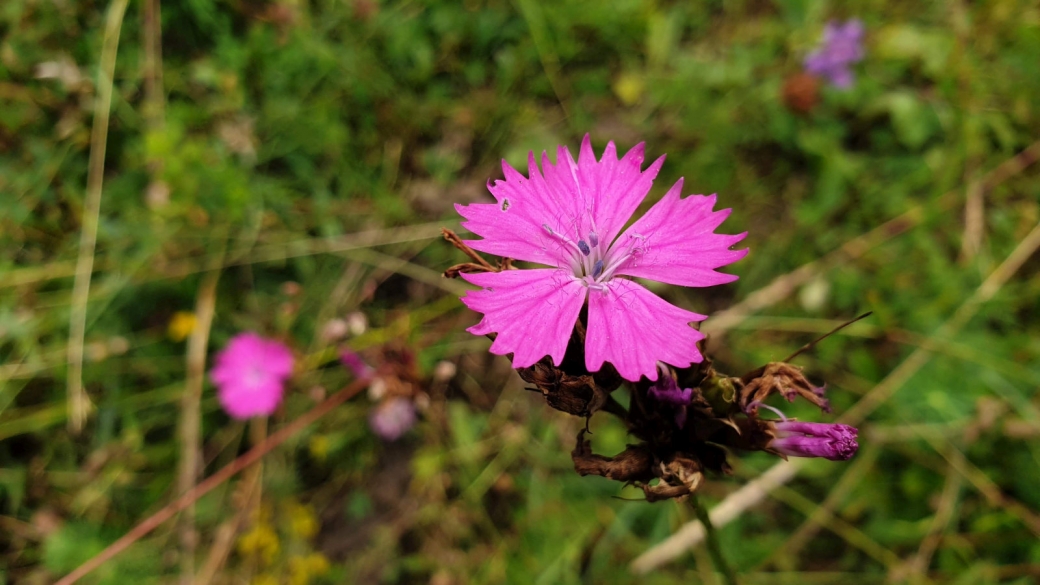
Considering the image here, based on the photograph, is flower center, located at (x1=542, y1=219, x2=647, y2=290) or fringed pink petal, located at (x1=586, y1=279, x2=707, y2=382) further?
flower center, located at (x1=542, y1=219, x2=647, y2=290)

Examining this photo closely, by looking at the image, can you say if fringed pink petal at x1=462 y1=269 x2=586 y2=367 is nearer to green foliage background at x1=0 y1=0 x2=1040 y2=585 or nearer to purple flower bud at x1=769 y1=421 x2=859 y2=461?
purple flower bud at x1=769 y1=421 x2=859 y2=461

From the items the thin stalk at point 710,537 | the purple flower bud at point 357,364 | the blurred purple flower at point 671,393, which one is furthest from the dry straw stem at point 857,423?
the purple flower bud at point 357,364

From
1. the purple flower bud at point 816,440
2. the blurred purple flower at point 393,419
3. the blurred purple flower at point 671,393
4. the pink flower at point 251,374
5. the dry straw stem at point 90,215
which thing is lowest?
the purple flower bud at point 816,440

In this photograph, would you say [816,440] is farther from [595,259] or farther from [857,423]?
[857,423]

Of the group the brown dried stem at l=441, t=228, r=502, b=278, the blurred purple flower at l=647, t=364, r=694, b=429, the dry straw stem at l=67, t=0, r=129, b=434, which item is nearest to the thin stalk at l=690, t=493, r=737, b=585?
the blurred purple flower at l=647, t=364, r=694, b=429

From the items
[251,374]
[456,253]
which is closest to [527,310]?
[456,253]

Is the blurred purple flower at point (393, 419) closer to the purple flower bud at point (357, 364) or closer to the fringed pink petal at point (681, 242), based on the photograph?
the purple flower bud at point (357, 364)
